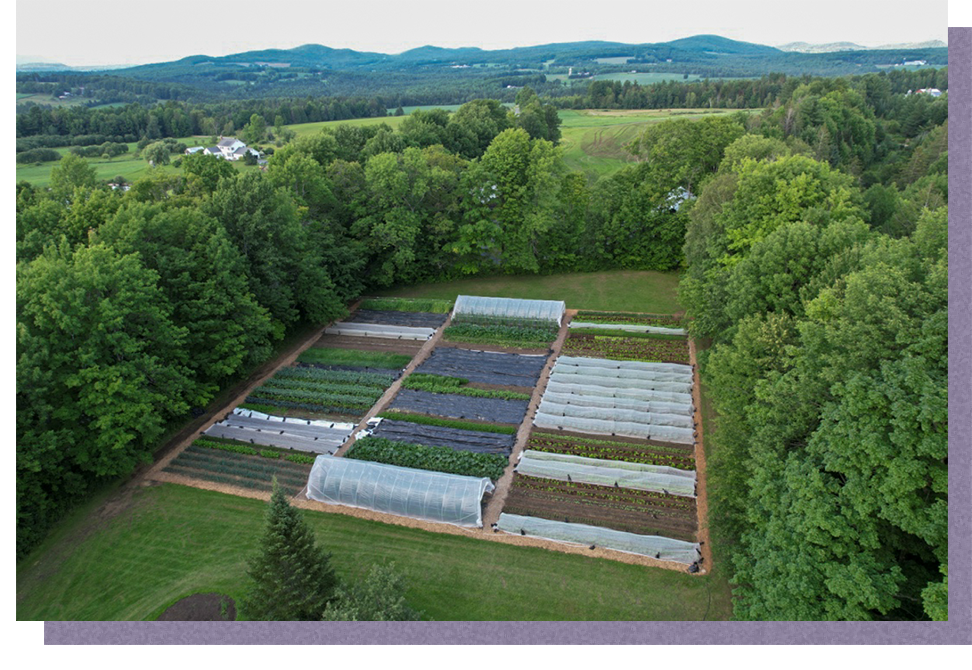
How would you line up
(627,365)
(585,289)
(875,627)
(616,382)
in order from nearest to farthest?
(875,627) → (616,382) → (627,365) → (585,289)

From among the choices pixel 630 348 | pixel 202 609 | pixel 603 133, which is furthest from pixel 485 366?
pixel 603 133

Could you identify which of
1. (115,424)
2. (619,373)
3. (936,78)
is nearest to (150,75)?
(115,424)

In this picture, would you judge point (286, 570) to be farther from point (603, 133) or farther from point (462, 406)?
point (603, 133)

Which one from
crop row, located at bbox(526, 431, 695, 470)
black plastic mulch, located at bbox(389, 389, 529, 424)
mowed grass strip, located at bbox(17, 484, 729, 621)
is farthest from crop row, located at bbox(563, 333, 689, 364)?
mowed grass strip, located at bbox(17, 484, 729, 621)

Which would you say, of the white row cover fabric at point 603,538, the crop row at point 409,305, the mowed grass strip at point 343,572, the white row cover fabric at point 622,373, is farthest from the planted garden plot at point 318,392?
the white row cover fabric at point 603,538

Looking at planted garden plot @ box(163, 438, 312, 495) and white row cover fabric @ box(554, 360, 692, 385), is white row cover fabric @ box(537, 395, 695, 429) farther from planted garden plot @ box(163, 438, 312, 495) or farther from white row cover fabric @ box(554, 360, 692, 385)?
planted garden plot @ box(163, 438, 312, 495)

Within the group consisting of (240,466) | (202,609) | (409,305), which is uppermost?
(409,305)

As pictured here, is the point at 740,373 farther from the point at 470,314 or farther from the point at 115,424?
the point at 115,424
